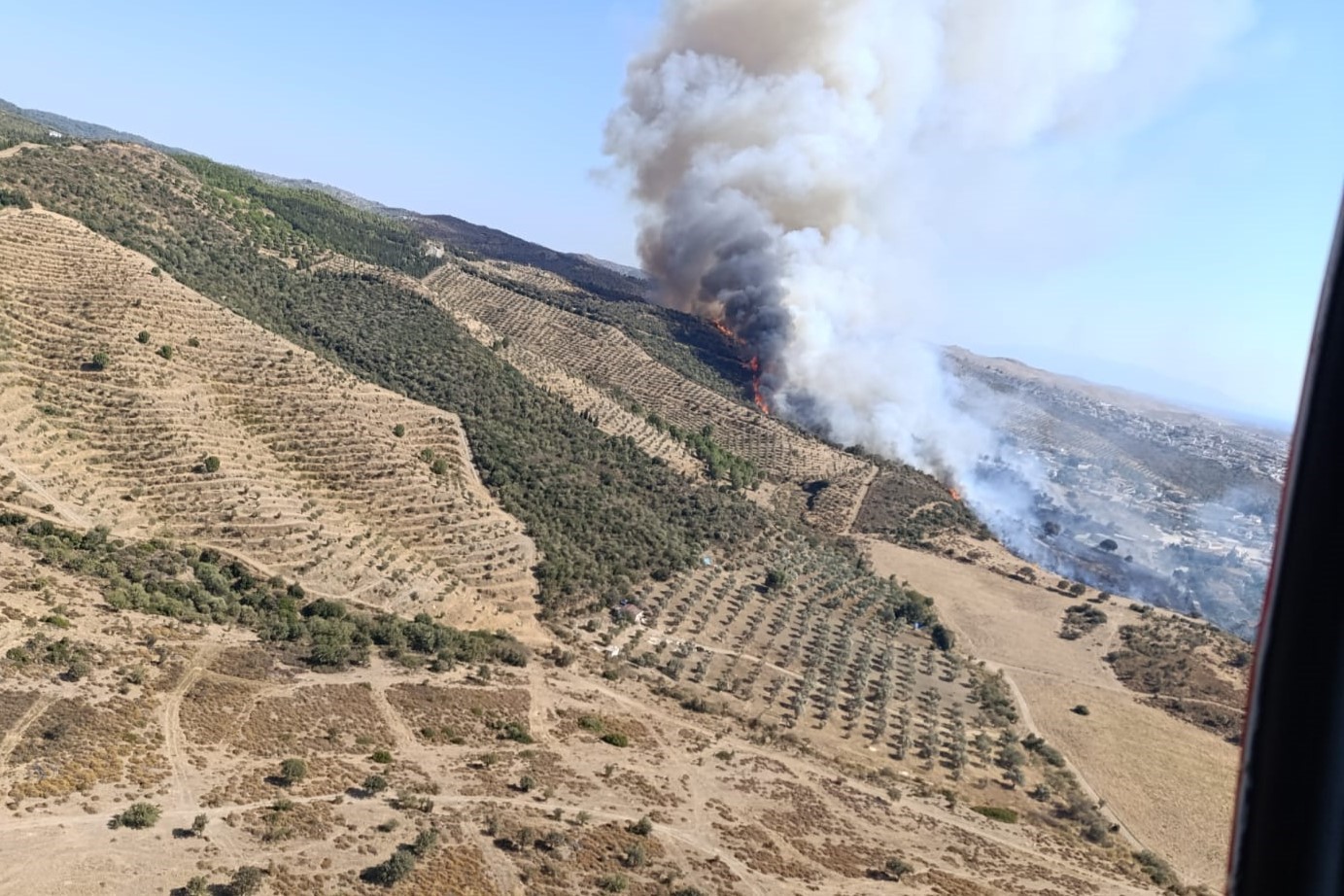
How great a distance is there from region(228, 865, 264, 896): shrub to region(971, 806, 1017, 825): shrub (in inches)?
794

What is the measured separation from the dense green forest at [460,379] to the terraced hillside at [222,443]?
→ 9.81 feet

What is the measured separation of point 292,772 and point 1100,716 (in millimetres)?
32767

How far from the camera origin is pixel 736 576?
147 ft

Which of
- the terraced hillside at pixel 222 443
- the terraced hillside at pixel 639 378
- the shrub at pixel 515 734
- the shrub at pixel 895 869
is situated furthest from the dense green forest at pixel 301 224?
the shrub at pixel 895 869

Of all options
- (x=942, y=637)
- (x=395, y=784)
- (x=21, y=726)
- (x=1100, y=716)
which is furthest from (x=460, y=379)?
(x=1100, y=716)

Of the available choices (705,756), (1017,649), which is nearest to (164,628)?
(705,756)

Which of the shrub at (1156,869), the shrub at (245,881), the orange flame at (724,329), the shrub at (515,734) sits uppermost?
the orange flame at (724,329)

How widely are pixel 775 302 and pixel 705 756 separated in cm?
6512

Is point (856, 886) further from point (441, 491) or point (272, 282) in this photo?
point (272, 282)

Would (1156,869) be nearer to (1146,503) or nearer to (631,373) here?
(631,373)

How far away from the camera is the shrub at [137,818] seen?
17078mm

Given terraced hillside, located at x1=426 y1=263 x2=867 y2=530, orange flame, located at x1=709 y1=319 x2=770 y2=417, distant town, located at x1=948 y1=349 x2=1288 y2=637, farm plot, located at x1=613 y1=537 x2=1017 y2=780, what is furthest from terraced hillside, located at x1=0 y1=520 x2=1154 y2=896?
orange flame, located at x1=709 y1=319 x2=770 y2=417

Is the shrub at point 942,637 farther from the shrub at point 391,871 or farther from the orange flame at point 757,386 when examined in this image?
the orange flame at point 757,386

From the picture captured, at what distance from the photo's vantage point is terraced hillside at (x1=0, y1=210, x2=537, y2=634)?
3136 centimetres
